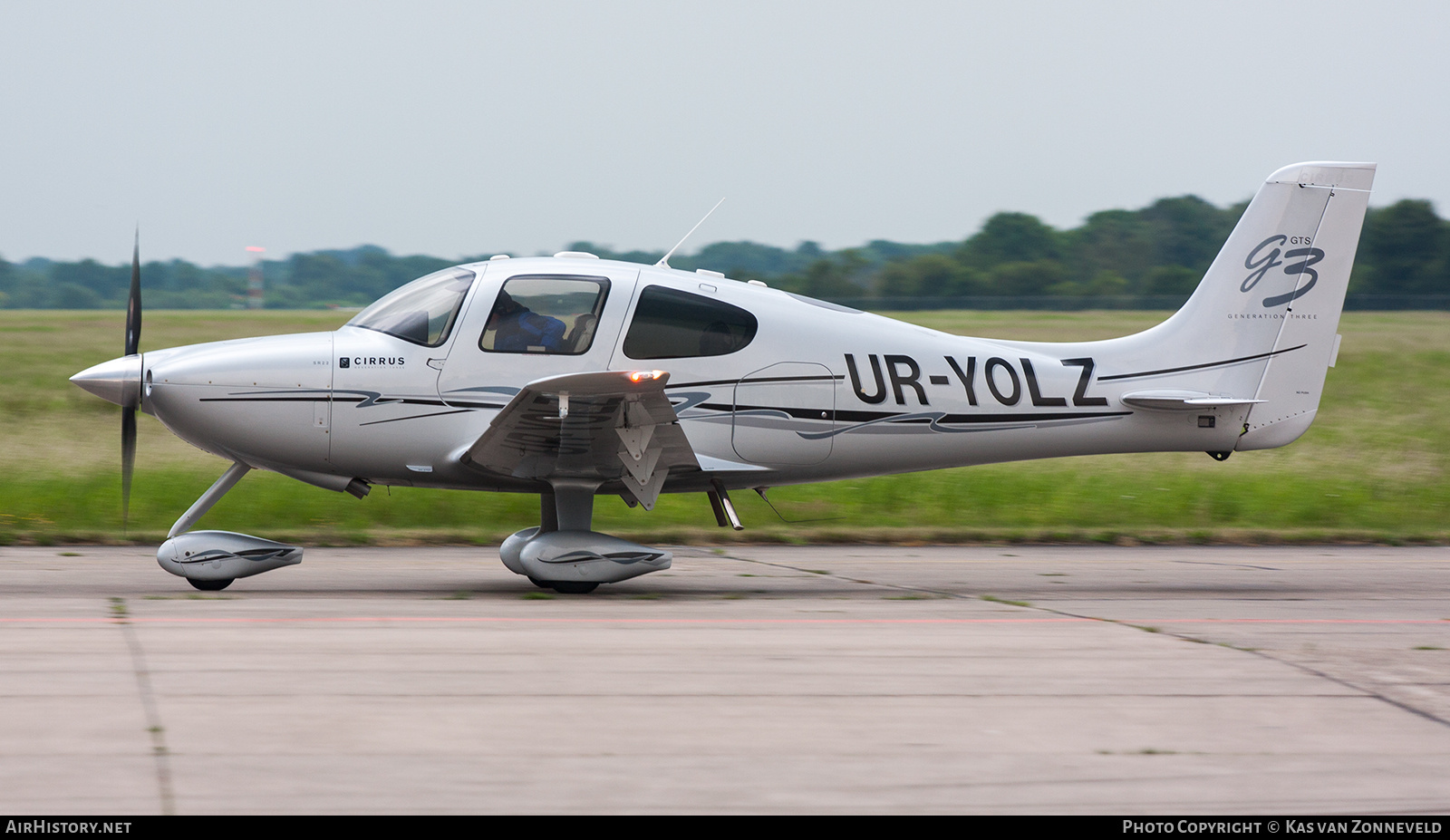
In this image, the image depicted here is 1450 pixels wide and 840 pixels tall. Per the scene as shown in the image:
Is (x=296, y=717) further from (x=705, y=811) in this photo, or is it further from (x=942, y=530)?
(x=942, y=530)

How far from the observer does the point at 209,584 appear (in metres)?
8.17

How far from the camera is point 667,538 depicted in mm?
11695

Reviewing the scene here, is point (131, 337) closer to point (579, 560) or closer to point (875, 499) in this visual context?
point (579, 560)

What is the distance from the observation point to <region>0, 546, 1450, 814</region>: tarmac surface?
4250mm

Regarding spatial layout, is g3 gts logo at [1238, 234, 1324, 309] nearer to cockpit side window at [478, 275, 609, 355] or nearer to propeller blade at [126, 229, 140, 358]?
cockpit side window at [478, 275, 609, 355]

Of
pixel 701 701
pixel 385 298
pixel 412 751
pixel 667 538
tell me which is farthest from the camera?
pixel 667 538

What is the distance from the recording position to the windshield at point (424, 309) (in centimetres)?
833

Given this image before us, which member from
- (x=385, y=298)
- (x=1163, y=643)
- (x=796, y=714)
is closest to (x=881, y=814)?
(x=796, y=714)

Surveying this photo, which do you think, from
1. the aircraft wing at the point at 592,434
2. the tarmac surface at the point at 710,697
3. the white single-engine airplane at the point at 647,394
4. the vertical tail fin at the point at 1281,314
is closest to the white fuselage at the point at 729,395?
the white single-engine airplane at the point at 647,394

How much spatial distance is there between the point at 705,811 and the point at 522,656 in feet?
7.81

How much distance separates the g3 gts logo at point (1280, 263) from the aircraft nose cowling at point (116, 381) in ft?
25.3

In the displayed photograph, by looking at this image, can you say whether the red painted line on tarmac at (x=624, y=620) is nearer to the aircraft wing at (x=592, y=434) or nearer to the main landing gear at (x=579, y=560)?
the main landing gear at (x=579, y=560)

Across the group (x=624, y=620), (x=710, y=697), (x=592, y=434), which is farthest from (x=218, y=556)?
(x=710, y=697)

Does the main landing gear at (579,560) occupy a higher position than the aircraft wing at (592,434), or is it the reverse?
the aircraft wing at (592,434)
